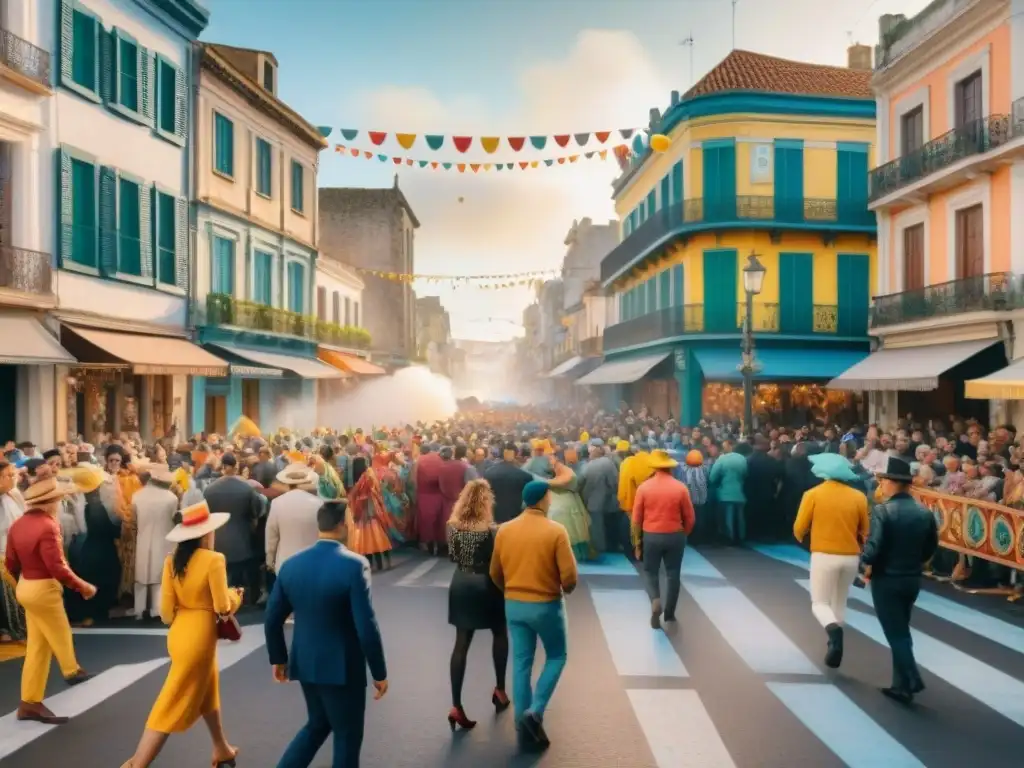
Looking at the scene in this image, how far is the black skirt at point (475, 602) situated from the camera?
567 centimetres

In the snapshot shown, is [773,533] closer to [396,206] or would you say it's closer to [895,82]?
[895,82]

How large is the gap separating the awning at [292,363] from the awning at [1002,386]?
53.2 ft

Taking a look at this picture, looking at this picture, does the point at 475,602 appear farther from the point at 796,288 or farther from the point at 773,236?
the point at 796,288

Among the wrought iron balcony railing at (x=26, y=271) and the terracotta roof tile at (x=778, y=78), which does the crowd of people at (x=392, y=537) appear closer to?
the wrought iron balcony railing at (x=26, y=271)

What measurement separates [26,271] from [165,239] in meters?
5.06

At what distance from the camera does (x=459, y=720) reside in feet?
18.4

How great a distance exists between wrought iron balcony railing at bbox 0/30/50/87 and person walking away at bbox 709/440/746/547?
43.1 feet

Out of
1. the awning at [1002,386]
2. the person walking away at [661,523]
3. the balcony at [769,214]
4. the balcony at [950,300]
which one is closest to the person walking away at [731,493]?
the person walking away at [661,523]

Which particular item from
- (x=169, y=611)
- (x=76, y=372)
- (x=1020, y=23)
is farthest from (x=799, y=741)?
(x=1020, y=23)

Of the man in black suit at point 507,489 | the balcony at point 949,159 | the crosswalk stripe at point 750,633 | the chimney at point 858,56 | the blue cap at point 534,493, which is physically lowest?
the crosswalk stripe at point 750,633

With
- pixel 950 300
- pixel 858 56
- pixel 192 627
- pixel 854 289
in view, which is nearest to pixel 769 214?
pixel 854 289

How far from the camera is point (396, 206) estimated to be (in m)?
49.2

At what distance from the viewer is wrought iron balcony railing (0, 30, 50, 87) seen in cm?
1385

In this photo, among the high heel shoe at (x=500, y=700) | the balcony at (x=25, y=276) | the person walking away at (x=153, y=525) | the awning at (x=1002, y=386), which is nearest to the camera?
the high heel shoe at (x=500, y=700)
